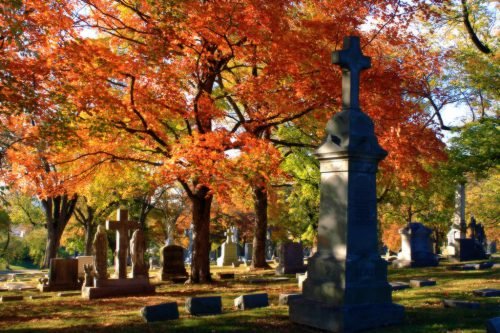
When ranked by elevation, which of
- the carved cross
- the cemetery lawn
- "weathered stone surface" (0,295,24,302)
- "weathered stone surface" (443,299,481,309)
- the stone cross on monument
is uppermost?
the carved cross

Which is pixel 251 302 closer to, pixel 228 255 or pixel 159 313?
pixel 159 313

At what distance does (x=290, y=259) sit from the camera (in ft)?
75.5

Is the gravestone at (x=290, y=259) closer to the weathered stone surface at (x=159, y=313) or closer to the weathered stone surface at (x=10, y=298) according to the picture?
the weathered stone surface at (x=10, y=298)

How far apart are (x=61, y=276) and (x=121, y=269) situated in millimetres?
3896

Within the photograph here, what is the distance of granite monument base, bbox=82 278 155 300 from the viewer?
49.1 ft

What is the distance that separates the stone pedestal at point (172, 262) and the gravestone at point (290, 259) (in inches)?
176

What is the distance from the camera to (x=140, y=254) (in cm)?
1694

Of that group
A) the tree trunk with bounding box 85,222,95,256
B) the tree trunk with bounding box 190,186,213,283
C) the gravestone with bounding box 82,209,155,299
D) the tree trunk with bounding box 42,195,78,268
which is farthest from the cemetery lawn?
the tree trunk with bounding box 85,222,95,256

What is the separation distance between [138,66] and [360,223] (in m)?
9.85

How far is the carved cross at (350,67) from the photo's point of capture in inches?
349

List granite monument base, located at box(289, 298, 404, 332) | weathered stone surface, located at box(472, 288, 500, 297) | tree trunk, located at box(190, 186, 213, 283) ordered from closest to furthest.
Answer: granite monument base, located at box(289, 298, 404, 332)
weathered stone surface, located at box(472, 288, 500, 297)
tree trunk, located at box(190, 186, 213, 283)

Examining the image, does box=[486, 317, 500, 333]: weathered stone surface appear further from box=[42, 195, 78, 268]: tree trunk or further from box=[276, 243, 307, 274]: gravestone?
box=[42, 195, 78, 268]: tree trunk

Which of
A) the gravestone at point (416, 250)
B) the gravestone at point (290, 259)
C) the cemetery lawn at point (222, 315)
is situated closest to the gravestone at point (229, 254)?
the gravestone at point (290, 259)

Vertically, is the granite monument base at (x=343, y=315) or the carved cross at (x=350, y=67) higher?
the carved cross at (x=350, y=67)
